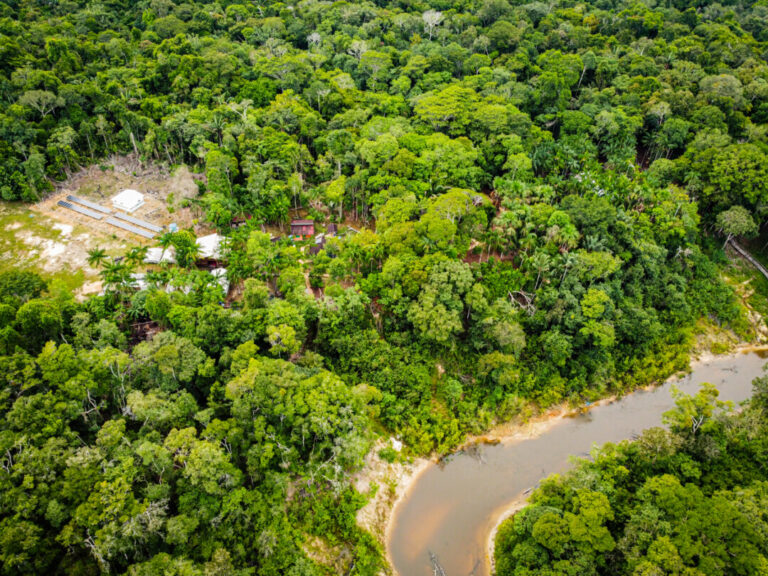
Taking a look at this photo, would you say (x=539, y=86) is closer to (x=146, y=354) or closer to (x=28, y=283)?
(x=146, y=354)

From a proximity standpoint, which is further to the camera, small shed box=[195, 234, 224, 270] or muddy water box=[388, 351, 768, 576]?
small shed box=[195, 234, 224, 270]

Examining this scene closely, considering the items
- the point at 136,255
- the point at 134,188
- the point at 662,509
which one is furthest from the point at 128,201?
the point at 662,509

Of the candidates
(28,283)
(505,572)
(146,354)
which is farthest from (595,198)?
(28,283)

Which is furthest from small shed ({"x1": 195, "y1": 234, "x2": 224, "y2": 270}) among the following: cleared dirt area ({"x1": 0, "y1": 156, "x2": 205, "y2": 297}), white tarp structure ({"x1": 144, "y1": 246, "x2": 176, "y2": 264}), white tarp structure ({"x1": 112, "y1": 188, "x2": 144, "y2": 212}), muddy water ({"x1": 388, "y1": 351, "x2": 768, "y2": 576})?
muddy water ({"x1": 388, "y1": 351, "x2": 768, "y2": 576})

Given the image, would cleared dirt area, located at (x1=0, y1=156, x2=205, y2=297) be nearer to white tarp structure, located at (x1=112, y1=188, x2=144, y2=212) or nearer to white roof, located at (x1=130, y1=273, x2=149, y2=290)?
white tarp structure, located at (x1=112, y1=188, x2=144, y2=212)

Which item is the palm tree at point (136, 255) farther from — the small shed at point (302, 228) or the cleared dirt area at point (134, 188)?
the small shed at point (302, 228)

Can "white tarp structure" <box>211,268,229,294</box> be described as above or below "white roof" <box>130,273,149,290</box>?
above
